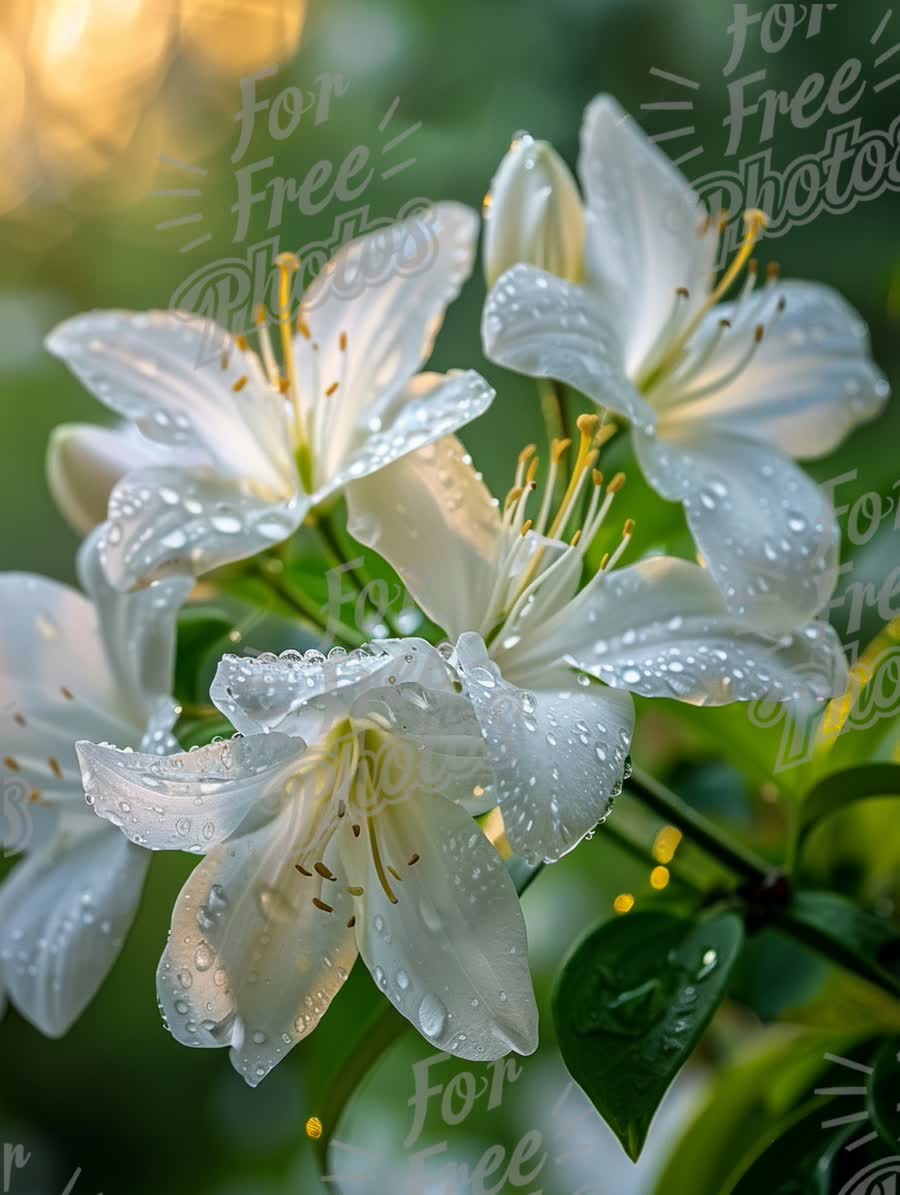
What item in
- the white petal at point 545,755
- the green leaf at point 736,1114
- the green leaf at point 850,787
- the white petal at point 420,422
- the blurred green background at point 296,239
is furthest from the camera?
the blurred green background at point 296,239

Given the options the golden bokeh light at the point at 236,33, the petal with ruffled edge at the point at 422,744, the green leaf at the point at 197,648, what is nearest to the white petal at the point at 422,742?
the petal with ruffled edge at the point at 422,744

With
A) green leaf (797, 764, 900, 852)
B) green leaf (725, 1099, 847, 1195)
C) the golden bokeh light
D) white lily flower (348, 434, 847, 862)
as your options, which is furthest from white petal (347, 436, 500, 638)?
the golden bokeh light

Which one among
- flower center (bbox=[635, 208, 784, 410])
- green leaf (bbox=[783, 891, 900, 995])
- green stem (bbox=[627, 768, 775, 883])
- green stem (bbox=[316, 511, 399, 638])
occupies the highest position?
flower center (bbox=[635, 208, 784, 410])

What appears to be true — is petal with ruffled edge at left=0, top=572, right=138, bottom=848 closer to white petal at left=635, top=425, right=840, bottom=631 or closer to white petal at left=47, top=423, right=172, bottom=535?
white petal at left=47, top=423, right=172, bottom=535

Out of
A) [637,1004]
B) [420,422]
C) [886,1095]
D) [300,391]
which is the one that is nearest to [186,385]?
[300,391]

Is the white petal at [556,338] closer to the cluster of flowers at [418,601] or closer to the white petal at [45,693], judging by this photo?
the cluster of flowers at [418,601]

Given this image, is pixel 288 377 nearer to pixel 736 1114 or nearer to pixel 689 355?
pixel 689 355
